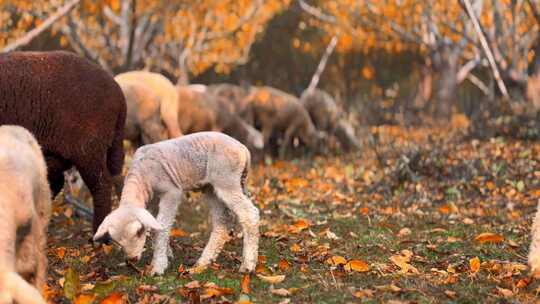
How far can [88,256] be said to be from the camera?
654cm

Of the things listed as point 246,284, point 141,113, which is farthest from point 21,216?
point 141,113

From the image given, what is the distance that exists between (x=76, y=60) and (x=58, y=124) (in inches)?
24.9

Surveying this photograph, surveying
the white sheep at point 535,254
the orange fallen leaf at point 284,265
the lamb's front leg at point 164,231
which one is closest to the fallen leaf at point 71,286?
the lamb's front leg at point 164,231

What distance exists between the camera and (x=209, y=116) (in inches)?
509

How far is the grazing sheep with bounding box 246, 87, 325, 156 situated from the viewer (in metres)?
15.4

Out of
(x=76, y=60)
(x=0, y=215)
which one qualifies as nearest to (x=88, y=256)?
(x=76, y=60)

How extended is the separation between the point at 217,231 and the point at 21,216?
6.85 ft

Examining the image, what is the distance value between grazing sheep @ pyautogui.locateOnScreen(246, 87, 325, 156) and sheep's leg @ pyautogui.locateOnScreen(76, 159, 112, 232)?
8.27 m

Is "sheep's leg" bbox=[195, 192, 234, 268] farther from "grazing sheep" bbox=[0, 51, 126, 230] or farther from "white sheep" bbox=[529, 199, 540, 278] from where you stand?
"white sheep" bbox=[529, 199, 540, 278]

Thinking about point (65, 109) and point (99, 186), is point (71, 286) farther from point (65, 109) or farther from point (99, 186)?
point (65, 109)

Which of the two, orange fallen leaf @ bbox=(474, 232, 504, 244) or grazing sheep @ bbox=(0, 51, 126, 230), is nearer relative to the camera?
grazing sheep @ bbox=(0, 51, 126, 230)

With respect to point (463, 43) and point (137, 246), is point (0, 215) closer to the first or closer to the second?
point (137, 246)

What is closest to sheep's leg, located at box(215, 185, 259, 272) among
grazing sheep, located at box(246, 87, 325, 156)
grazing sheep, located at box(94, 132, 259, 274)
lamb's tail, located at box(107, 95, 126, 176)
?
grazing sheep, located at box(94, 132, 259, 274)

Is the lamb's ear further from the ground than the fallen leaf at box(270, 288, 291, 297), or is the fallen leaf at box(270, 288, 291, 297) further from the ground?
the lamb's ear
